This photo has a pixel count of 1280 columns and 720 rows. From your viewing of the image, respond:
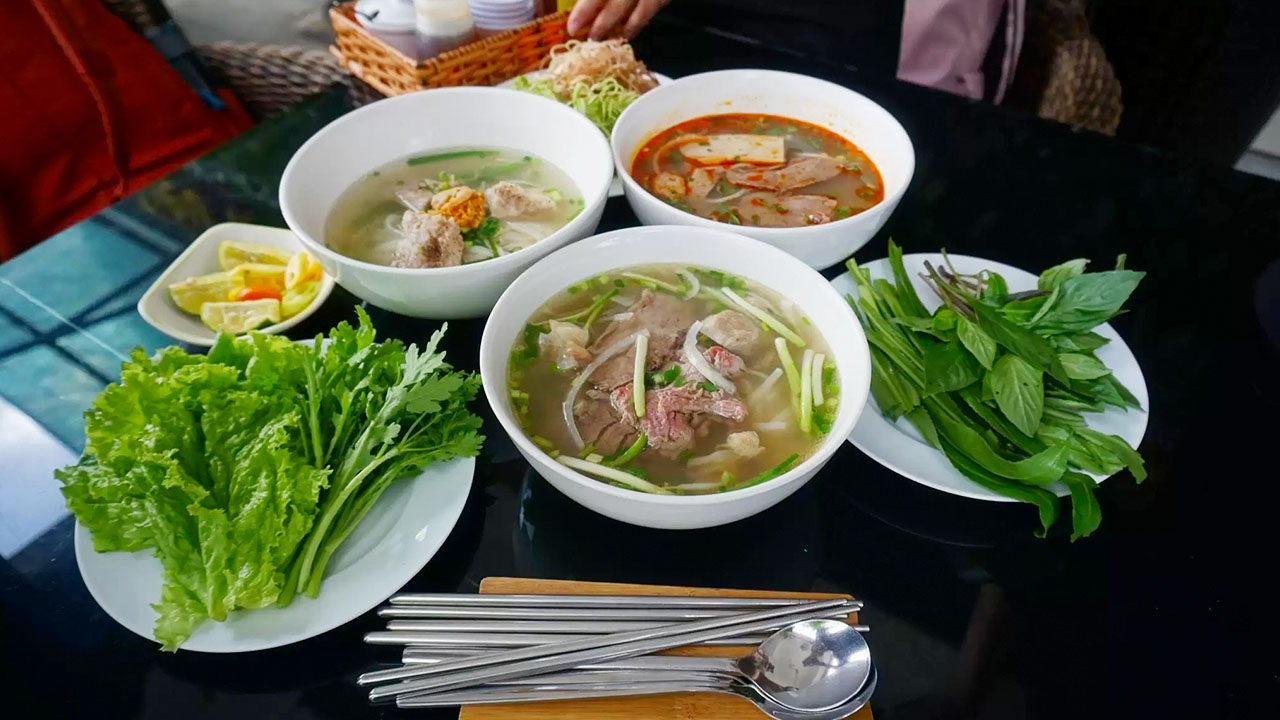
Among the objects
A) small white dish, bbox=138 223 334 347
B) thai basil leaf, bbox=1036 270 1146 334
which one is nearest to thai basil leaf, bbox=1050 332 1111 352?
thai basil leaf, bbox=1036 270 1146 334

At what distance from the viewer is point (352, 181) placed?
176cm

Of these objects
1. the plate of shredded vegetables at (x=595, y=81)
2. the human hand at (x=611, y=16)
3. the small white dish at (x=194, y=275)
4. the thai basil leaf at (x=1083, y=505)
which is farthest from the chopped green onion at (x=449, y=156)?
the thai basil leaf at (x=1083, y=505)

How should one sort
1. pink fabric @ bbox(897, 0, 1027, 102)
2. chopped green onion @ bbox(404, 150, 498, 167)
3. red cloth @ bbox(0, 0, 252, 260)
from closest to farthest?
1. chopped green onion @ bbox(404, 150, 498, 167)
2. red cloth @ bbox(0, 0, 252, 260)
3. pink fabric @ bbox(897, 0, 1027, 102)

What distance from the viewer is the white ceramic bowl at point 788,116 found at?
4.87 feet

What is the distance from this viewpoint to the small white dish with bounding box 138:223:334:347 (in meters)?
1.50

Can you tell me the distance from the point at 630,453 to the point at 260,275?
3.34ft

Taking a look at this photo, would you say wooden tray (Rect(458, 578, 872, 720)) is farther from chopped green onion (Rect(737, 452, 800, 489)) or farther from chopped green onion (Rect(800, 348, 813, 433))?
chopped green onion (Rect(800, 348, 813, 433))

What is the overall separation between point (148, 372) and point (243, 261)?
0.51 meters

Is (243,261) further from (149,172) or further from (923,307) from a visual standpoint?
(923,307)

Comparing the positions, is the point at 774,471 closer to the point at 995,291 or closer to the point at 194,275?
the point at 995,291

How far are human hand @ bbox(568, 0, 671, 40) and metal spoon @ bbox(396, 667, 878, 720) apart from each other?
84.0 inches

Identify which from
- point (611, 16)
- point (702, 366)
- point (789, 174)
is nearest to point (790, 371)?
point (702, 366)

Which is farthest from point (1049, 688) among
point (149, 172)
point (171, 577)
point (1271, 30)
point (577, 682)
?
point (1271, 30)

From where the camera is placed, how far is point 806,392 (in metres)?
1.29
